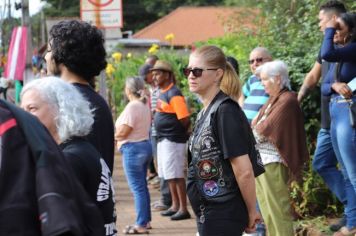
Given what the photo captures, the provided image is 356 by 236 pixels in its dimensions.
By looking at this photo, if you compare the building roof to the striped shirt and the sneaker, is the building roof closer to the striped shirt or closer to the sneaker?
the sneaker

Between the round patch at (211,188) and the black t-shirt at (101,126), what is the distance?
2.23ft

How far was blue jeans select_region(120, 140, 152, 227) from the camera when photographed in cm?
853

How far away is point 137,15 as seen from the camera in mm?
62281

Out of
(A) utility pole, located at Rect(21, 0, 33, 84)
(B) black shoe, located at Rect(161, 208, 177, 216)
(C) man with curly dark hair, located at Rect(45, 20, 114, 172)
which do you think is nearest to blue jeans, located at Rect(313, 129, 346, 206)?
(B) black shoe, located at Rect(161, 208, 177, 216)

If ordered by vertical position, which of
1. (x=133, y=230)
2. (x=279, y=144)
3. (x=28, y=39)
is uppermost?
(x=279, y=144)

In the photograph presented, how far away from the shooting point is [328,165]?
7.02 meters

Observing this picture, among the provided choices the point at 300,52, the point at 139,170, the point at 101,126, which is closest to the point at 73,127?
the point at 101,126

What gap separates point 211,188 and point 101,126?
840 millimetres

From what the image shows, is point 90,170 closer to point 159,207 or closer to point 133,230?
point 133,230

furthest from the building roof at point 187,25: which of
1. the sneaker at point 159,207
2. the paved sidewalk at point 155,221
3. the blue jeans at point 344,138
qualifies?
the blue jeans at point 344,138

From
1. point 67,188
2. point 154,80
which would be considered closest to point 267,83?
point 154,80

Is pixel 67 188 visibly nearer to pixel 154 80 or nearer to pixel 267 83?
pixel 267 83

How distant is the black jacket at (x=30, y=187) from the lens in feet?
8.00

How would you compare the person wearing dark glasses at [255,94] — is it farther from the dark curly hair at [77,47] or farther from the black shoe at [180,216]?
the dark curly hair at [77,47]
